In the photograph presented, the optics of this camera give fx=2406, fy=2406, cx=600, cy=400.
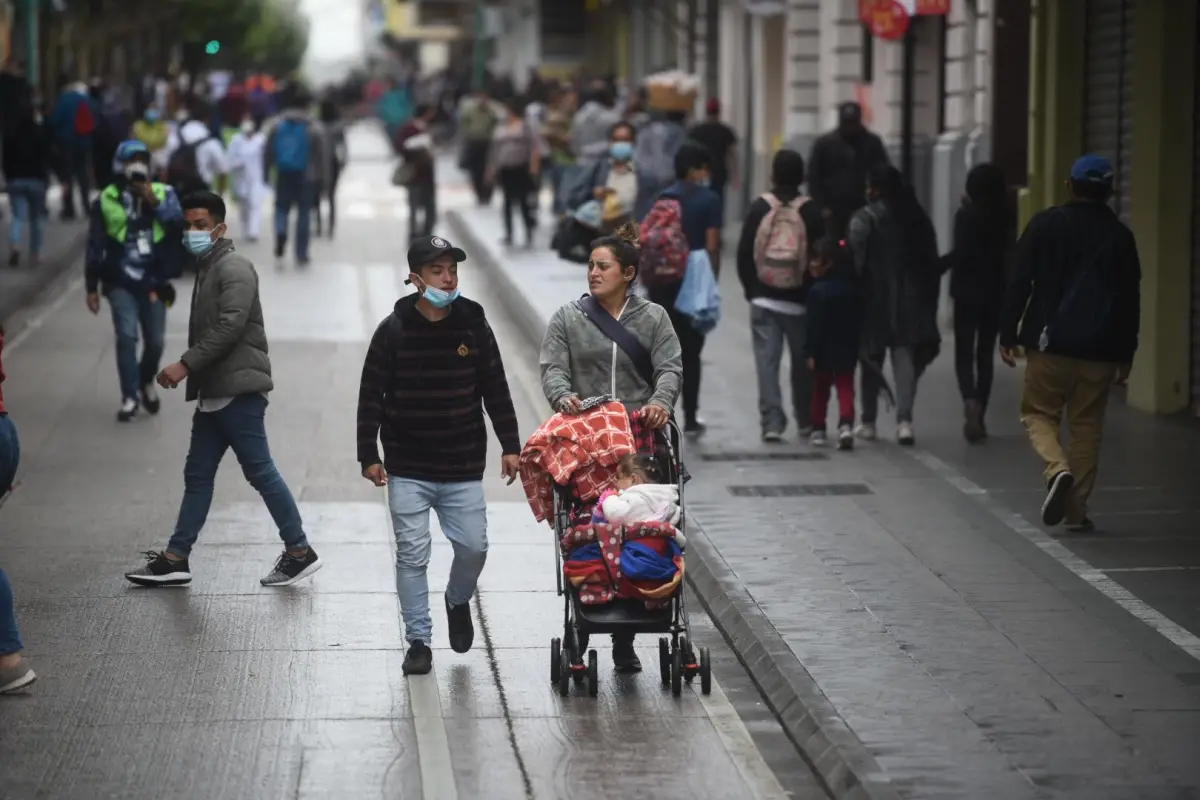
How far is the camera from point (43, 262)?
87.7 ft

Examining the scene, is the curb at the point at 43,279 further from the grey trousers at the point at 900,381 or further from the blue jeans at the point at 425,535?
the blue jeans at the point at 425,535

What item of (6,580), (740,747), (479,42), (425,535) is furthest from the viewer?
(479,42)

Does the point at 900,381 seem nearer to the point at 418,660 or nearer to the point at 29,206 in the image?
the point at 418,660

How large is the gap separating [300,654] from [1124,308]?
4.49m

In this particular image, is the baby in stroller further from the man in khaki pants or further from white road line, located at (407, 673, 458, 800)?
the man in khaki pants

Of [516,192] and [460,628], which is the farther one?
[516,192]

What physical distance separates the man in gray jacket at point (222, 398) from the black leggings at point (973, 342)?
5.36 metres

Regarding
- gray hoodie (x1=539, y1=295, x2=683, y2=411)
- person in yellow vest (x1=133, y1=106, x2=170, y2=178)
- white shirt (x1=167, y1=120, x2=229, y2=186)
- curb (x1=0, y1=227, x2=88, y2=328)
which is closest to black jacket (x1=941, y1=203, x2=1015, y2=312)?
gray hoodie (x1=539, y1=295, x2=683, y2=411)

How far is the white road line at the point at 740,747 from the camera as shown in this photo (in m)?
7.63

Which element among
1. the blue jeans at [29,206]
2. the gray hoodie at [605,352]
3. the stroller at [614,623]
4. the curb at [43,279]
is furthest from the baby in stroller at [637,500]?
the blue jeans at [29,206]

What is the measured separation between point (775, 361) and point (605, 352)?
5470 millimetres

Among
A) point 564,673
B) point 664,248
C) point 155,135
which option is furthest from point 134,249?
point 155,135

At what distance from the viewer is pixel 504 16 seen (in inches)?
2958

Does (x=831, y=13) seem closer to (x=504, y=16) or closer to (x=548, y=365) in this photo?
(x=548, y=365)
